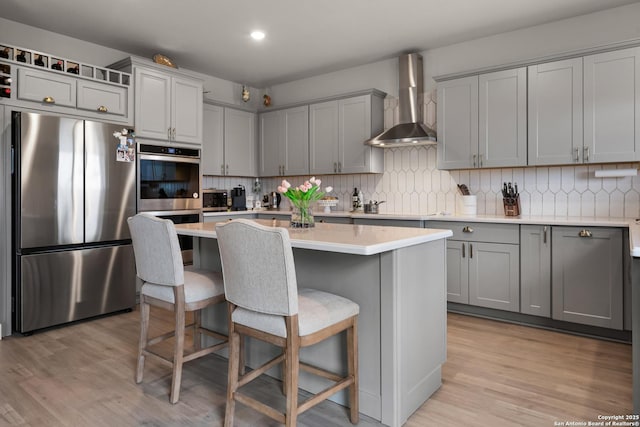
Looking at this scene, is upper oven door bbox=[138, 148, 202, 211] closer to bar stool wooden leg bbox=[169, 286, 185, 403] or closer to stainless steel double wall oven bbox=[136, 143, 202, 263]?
stainless steel double wall oven bbox=[136, 143, 202, 263]

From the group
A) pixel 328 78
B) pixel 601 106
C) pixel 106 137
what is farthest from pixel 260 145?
pixel 601 106

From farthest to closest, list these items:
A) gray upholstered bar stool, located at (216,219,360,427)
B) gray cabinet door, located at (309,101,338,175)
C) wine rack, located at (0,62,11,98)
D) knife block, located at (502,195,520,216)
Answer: gray cabinet door, located at (309,101,338,175) → knife block, located at (502,195,520,216) → wine rack, located at (0,62,11,98) → gray upholstered bar stool, located at (216,219,360,427)

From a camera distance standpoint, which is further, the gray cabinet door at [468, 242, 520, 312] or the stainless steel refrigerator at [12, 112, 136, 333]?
the gray cabinet door at [468, 242, 520, 312]

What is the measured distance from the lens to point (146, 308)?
2414mm

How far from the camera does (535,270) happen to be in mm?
3377

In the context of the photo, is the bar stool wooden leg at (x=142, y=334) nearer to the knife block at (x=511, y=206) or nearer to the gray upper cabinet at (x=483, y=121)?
the gray upper cabinet at (x=483, y=121)

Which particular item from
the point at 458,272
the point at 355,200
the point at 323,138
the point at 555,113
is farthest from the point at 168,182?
the point at 555,113

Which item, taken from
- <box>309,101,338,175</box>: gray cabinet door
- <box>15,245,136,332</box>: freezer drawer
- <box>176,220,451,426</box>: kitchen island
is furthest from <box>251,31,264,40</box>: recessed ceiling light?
<box>176,220,451,426</box>: kitchen island

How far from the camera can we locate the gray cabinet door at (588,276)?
3045 millimetres

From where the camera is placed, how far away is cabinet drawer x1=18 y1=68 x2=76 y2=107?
3.27m

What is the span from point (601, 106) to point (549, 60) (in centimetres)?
57

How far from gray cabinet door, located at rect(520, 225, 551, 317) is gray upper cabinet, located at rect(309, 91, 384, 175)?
6.21ft

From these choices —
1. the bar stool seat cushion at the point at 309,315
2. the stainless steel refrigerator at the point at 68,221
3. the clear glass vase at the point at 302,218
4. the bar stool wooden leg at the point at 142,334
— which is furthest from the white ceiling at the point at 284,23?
the bar stool seat cushion at the point at 309,315

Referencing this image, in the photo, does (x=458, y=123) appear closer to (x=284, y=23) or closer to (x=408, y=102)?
(x=408, y=102)
